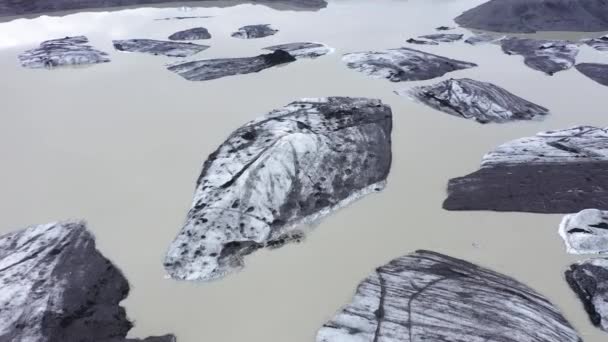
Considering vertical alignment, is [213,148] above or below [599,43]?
below

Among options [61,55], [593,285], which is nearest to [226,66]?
[61,55]

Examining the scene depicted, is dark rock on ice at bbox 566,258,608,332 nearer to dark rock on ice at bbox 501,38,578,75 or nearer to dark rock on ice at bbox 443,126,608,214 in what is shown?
dark rock on ice at bbox 443,126,608,214

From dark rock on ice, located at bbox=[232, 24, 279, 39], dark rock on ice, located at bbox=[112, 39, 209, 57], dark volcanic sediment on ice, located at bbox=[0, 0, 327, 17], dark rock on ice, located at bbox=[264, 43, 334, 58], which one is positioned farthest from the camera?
dark volcanic sediment on ice, located at bbox=[0, 0, 327, 17]

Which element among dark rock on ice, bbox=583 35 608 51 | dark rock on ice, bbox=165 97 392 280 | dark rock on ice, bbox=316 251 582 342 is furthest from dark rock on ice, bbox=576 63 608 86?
dark rock on ice, bbox=316 251 582 342

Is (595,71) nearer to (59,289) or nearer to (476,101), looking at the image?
(476,101)

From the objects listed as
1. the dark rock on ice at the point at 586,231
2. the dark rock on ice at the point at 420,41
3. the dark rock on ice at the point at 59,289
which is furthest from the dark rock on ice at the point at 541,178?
the dark rock on ice at the point at 420,41

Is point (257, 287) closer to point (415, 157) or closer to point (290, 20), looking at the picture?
point (415, 157)
